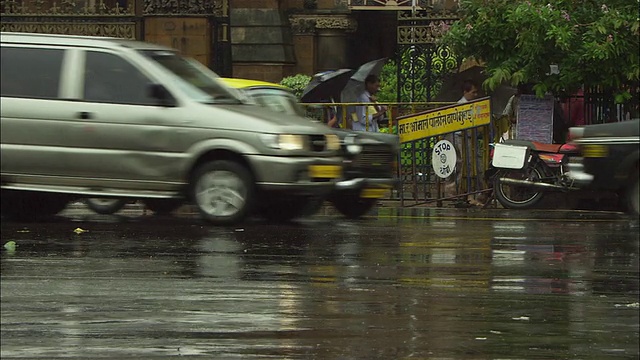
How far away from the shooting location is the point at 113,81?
47.1 ft

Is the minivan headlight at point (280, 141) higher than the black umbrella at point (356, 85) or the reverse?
the reverse

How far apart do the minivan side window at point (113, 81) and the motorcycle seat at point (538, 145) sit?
6040 mm

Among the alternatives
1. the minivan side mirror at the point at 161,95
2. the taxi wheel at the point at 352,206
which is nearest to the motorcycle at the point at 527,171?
the taxi wheel at the point at 352,206

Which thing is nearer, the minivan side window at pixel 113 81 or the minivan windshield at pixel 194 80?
the minivan side window at pixel 113 81

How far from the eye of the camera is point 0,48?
14.6 meters

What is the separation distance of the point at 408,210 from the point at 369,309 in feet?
30.1

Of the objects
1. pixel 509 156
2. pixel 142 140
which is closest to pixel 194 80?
pixel 142 140

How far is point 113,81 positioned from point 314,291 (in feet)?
16.1

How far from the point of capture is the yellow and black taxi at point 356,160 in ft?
52.0

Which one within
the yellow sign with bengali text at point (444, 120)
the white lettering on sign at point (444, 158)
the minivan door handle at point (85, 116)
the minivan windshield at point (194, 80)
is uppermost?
the minivan windshield at point (194, 80)

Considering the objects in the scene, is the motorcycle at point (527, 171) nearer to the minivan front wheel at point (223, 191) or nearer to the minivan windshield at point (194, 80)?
the minivan windshield at point (194, 80)

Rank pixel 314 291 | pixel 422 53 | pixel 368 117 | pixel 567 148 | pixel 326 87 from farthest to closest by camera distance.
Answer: pixel 422 53 < pixel 326 87 < pixel 368 117 < pixel 567 148 < pixel 314 291

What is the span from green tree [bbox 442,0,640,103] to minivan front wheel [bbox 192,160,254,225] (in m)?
6.32

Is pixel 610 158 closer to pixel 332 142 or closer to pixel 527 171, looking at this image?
pixel 527 171
